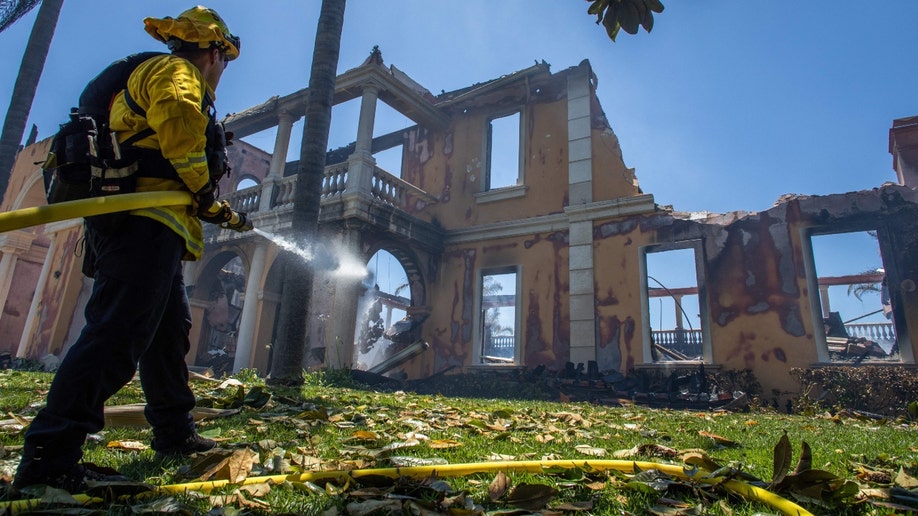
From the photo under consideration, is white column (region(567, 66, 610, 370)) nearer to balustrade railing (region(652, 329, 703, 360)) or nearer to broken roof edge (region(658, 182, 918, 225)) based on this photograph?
broken roof edge (region(658, 182, 918, 225))

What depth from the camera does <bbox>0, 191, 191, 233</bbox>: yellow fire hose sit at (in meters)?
1.88

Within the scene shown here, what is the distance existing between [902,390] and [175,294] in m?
10.3

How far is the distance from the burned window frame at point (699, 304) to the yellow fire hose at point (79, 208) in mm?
9816

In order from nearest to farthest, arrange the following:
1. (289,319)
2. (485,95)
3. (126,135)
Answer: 1. (126,135)
2. (289,319)
3. (485,95)

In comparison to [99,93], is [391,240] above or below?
above

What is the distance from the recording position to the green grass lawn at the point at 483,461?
164 cm

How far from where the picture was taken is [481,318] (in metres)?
12.8

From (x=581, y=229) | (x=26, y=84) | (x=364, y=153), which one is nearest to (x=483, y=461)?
(x=581, y=229)

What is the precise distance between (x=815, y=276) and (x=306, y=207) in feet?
30.3

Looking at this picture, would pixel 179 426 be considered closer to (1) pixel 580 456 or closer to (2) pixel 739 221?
(1) pixel 580 456

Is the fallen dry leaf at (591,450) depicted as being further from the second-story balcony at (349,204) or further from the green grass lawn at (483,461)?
the second-story balcony at (349,204)

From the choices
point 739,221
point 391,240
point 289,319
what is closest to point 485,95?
point 391,240

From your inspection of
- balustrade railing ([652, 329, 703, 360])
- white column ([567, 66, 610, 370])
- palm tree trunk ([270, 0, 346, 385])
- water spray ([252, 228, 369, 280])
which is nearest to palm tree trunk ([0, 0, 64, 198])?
water spray ([252, 228, 369, 280])

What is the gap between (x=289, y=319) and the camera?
6.54m
